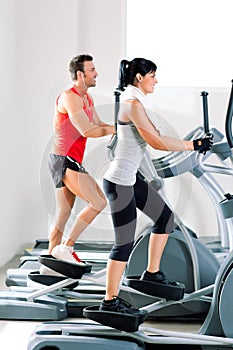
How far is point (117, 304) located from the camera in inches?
116

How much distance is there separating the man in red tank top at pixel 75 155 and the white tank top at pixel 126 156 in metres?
0.21

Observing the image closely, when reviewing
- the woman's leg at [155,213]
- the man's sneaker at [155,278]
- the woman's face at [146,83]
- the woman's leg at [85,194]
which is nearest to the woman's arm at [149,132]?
the woman's face at [146,83]

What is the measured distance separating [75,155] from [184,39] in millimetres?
3336

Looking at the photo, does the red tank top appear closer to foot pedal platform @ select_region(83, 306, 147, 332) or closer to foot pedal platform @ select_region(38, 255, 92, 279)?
foot pedal platform @ select_region(38, 255, 92, 279)

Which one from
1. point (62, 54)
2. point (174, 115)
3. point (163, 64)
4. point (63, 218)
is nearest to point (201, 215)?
point (174, 115)

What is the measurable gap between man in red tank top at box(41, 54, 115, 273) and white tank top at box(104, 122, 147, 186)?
21cm

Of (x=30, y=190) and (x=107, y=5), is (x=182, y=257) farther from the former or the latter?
(x=107, y=5)

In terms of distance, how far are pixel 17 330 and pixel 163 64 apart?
3.33 metres

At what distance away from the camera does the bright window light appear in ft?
20.7

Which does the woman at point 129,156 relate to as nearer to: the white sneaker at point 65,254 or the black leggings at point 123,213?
the black leggings at point 123,213

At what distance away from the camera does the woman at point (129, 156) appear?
2.88 m

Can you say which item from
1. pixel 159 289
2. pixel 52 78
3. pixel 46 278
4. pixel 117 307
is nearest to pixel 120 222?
pixel 117 307

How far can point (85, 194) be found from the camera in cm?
319

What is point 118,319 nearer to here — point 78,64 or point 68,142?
point 68,142
